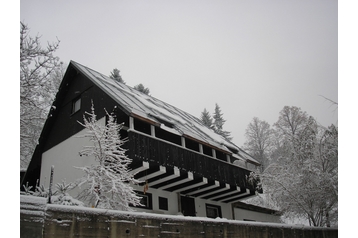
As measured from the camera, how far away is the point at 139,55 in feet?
38.0

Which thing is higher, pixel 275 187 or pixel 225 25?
pixel 225 25

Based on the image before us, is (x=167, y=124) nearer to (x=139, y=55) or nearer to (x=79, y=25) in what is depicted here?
(x=139, y=55)

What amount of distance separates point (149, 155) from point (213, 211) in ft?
20.2

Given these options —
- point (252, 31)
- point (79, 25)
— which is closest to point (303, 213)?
point (252, 31)

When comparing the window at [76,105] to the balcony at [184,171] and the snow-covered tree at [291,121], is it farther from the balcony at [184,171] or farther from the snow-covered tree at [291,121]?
the snow-covered tree at [291,121]

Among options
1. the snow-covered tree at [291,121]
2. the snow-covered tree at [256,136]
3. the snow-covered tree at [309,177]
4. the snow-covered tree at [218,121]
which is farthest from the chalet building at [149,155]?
the snow-covered tree at [218,121]

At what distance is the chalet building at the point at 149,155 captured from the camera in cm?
1083

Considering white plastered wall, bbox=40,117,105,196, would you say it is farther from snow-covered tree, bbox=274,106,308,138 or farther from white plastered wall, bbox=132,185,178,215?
snow-covered tree, bbox=274,106,308,138

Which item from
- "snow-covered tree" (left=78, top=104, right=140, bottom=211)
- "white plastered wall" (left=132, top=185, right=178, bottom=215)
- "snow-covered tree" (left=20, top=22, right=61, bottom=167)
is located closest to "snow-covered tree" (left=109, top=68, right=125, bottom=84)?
"white plastered wall" (left=132, top=185, right=178, bottom=215)

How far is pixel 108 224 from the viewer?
538 centimetres

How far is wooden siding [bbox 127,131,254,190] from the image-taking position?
33.3ft

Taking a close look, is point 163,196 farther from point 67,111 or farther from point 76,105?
point 67,111

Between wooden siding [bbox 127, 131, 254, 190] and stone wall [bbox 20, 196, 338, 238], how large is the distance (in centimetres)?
379

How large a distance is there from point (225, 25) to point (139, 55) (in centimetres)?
307
